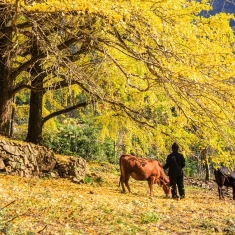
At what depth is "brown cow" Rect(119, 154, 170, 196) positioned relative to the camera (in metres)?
9.19

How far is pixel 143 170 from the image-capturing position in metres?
9.14

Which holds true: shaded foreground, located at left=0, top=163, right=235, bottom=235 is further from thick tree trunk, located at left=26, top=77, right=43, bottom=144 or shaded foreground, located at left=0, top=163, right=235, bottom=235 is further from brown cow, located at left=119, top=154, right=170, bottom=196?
thick tree trunk, located at left=26, top=77, right=43, bottom=144

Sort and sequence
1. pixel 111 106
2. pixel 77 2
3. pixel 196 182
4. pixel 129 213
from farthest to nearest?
1. pixel 196 182
2. pixel 111 106
3. pixel 129 213
4. pixel 77 2

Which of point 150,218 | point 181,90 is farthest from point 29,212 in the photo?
point 181,90

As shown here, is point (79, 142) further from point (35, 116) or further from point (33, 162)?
point (33, 162)

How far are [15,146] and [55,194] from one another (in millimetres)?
3133

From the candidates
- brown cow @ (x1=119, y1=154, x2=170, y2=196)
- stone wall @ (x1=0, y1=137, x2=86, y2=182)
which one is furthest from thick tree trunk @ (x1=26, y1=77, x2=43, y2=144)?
brown cow @ (x1=119, y1=154, x2=170, y2=196)

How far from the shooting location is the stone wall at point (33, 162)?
962 centimetres

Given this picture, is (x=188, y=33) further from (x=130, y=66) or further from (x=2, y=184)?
(x=2, y=184)

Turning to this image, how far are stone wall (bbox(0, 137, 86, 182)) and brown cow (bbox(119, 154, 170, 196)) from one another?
6.06 feet

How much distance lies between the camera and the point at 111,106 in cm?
1091

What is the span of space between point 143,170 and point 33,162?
3.25 meters

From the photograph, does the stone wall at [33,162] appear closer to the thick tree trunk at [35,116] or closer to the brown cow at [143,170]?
the thick tree trunk at [35,116]

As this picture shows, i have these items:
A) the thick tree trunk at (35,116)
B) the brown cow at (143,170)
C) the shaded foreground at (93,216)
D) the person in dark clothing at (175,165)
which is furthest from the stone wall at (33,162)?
the person in dark clothing at (175,165)
